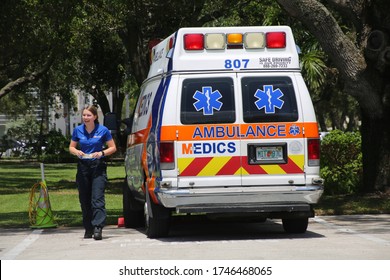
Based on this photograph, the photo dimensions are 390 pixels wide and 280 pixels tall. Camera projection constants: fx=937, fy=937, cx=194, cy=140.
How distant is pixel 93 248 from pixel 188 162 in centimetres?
156

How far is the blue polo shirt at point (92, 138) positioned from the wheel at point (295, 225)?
267 cm

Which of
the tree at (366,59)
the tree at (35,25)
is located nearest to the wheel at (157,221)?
the tree at (366,59)

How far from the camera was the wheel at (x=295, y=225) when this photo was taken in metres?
12.5

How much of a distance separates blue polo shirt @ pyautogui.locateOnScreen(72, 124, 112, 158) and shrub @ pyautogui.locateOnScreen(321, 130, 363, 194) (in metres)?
8.82

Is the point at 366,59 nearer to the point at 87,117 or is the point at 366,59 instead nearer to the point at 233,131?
the point at 233,131

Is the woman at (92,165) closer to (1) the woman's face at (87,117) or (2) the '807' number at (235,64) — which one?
(1) the woman's face at (87,117)

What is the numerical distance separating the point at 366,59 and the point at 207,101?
5.99 metres

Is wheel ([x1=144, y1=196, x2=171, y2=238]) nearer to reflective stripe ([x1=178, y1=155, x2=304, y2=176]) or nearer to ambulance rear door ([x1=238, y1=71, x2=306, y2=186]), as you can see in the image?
reflective stripe ([x1=178, y1=155, x2=304, y2=176])

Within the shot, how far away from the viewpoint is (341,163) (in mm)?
20703

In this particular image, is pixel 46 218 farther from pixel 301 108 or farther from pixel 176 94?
Answer: pixel 301 108

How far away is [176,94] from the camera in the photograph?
1166cm

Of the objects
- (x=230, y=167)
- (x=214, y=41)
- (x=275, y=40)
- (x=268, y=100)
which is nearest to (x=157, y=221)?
(x=230, y=167)

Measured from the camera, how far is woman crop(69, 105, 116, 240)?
12.4 metres

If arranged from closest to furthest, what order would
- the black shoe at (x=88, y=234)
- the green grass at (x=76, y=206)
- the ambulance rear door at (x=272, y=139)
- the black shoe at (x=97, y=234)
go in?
the ambulance rear door at (x=272, y=139) < the black shoe at (x=97, y=234) < the black shoe at (x=88, y=234) < the green grass at (x=76, y=206)
